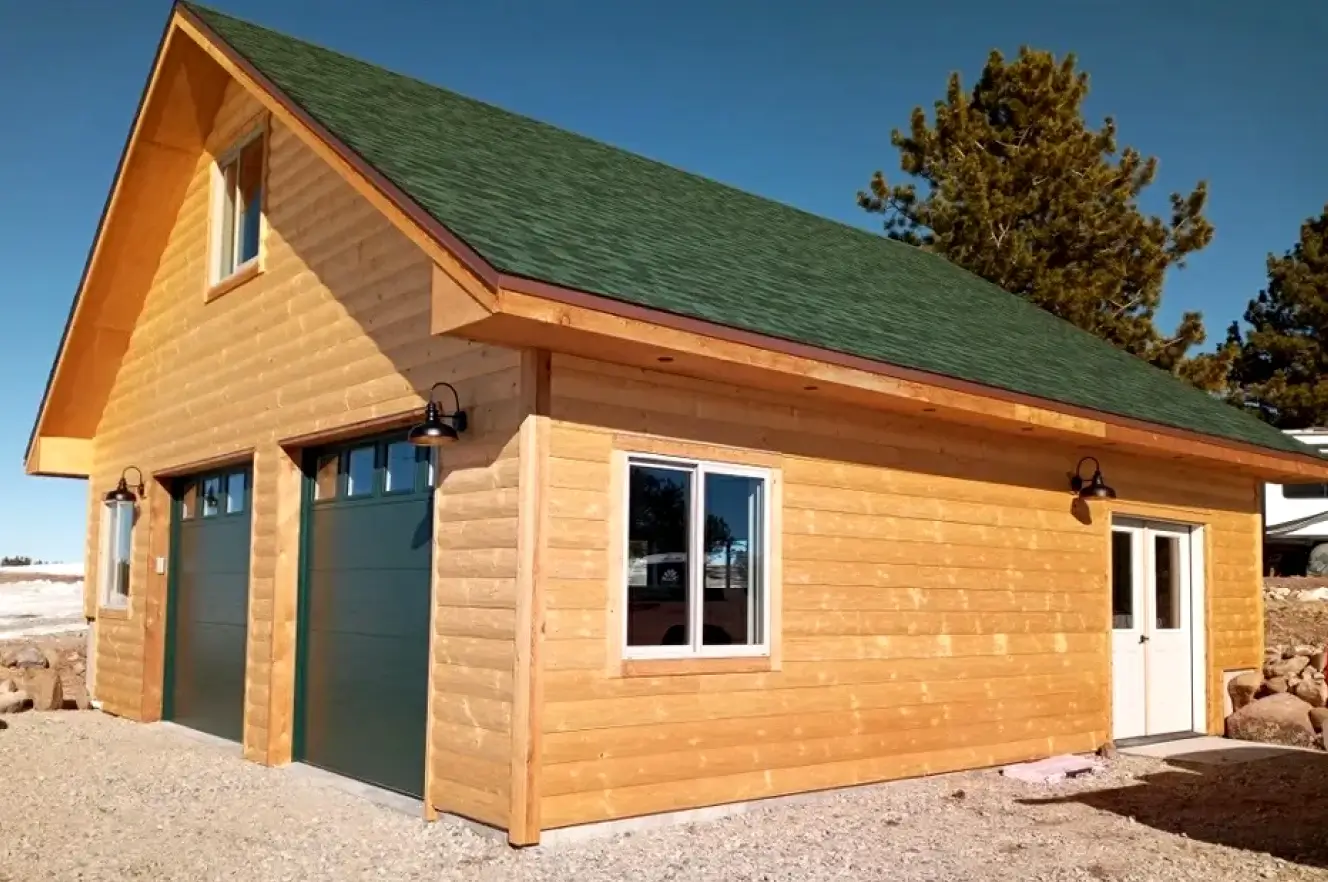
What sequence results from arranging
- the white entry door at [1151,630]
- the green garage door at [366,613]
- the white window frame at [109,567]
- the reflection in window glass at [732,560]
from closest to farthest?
the reflection in window glass at [732,560] → the green garage door at [366,613] → the white entry door at [1151,630] → the white window frame at [109,567]

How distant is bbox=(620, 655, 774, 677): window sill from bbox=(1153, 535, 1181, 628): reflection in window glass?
5703mm

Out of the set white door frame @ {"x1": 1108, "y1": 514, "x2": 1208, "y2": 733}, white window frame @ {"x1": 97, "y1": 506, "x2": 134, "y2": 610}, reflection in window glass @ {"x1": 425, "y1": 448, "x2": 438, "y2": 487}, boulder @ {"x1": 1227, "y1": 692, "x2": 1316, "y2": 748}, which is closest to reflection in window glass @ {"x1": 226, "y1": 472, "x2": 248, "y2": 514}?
white window frame @ {"x1": 97, "y1": 506, "x2": 134, "y2": 610}

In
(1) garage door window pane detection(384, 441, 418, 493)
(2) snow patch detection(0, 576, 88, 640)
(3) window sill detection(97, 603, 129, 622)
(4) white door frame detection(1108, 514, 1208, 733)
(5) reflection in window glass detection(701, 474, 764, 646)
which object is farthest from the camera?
(2) snow patch detection(0, 576, 88, 640)

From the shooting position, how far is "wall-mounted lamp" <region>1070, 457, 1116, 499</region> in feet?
34.9

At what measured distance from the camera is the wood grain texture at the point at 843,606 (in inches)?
285

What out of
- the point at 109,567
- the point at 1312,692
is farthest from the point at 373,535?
the point at 1312,692

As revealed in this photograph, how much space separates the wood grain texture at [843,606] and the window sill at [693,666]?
3 centimetres

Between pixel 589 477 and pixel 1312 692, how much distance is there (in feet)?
30.7

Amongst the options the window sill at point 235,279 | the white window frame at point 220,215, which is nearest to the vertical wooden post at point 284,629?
the window sill at point 235,279

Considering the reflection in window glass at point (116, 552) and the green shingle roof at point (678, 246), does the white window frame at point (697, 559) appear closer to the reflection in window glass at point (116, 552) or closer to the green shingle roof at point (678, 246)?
the green shingle roof at point (678, 246)

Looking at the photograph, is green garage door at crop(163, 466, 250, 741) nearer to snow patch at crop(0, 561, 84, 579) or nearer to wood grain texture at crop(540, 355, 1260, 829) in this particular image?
wood grain texture at crop(540, 355, 1260, 829)

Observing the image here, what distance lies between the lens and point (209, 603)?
38.0 feet

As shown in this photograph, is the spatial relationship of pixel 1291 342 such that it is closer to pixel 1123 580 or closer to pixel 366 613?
pixel 1123 580

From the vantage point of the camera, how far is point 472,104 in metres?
11.6
